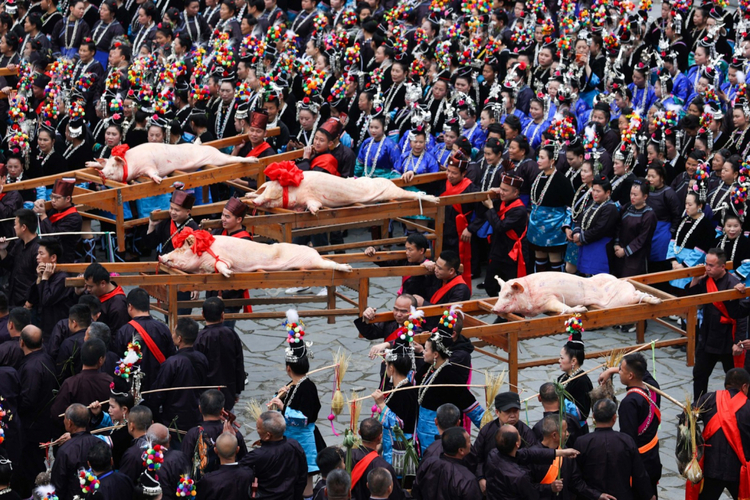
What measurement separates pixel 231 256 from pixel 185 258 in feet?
1.42

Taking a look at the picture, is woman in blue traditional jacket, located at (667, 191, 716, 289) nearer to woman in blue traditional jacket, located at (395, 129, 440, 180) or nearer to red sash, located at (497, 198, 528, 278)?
red sash, located at (497, 198, 528, 278)

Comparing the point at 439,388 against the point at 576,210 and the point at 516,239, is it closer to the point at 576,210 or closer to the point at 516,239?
the point at 516,239

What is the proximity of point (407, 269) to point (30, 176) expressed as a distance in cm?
621

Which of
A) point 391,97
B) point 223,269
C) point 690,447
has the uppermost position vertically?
point 391,97

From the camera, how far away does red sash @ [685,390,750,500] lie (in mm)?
8852

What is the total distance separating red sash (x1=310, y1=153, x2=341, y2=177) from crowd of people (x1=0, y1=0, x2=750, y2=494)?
5 centimetres

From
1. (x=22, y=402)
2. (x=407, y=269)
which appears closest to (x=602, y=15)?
(x=407, y=269)

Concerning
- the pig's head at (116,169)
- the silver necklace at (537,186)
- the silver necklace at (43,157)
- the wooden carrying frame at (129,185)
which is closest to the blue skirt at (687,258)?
the silver necklace at (537,186)

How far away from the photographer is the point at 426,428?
944 cm

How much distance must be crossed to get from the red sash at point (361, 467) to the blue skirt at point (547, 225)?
249 inches

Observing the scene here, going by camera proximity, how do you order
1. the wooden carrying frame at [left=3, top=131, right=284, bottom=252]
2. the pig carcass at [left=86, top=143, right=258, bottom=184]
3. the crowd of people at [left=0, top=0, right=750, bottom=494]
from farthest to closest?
the pig carcass at [left=86, top=143, right=258, bottom=184] < the wooden carrying frame at [left=3, top=131, right=284, bottom=252] < the crowd of people at [left=0, top=0, right=750, bottom=494]

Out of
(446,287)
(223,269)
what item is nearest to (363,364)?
(446,287)

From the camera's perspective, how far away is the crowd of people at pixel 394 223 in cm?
837

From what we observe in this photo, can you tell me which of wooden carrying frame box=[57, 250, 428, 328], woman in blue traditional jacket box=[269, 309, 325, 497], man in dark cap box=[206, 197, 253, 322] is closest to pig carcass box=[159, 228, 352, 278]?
wooden carrying frame box=[57, 250, 428, 328]
